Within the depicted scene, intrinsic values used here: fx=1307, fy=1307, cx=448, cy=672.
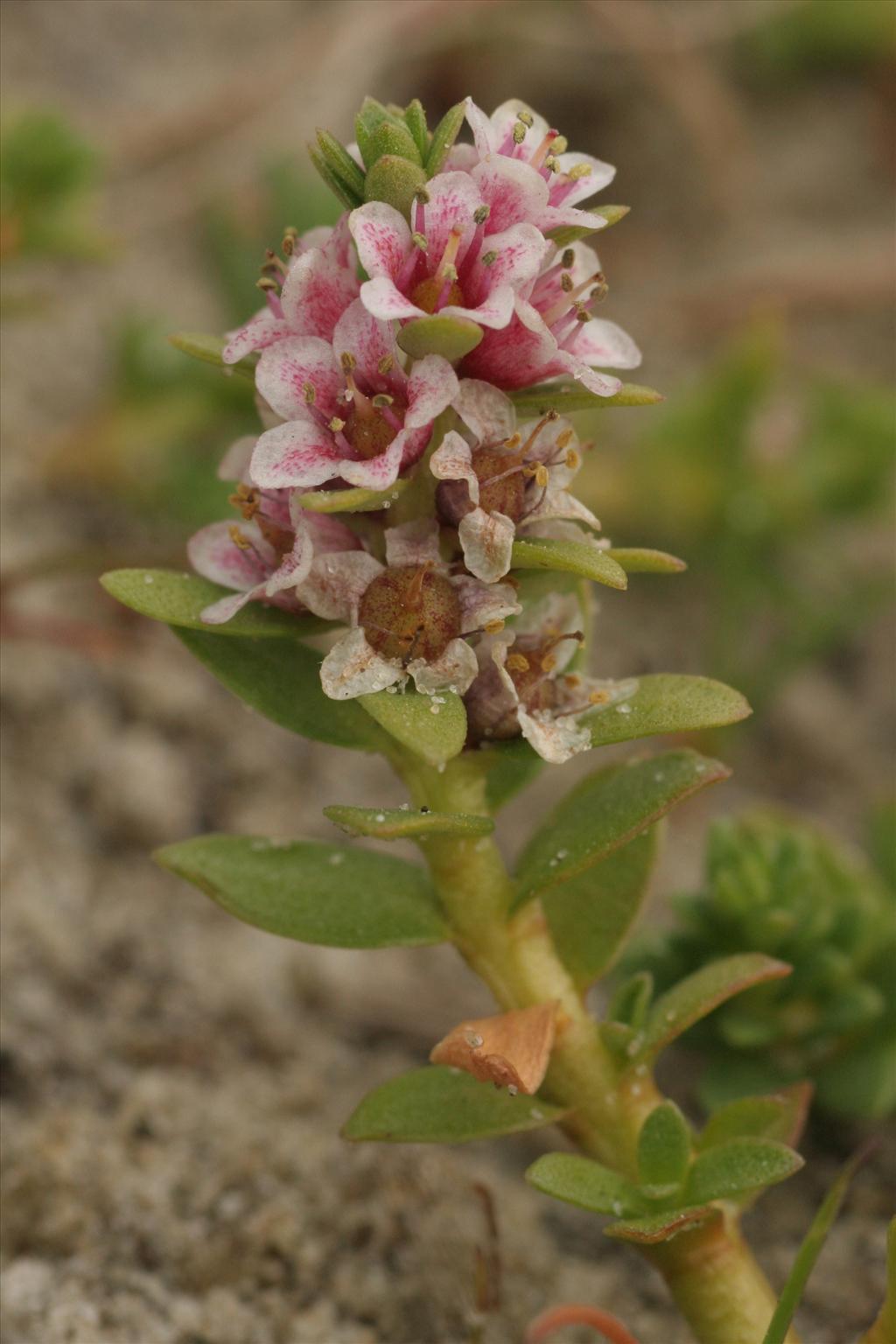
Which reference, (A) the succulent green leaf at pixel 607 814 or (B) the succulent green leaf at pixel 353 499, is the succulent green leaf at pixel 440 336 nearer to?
(B) the succulent green leaf at pixel 353 499

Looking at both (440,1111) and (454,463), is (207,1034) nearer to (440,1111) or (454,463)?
(440,1111)

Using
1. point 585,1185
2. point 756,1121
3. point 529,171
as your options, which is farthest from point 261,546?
point 756,1121

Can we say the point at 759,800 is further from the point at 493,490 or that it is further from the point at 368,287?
the point at 368,287

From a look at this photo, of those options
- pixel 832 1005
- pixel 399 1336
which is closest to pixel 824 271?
pixel 832 1005

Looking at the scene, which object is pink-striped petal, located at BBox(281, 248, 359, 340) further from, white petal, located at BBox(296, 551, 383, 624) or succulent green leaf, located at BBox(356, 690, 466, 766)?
succulent green leaf, located at BBox(356, 690, 466, 766)

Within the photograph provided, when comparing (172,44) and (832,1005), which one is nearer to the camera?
(832,1005)

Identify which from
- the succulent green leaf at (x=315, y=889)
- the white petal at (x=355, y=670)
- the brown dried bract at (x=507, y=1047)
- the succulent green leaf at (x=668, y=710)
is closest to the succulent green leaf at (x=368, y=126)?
the white petal at (x=355, y=670)
